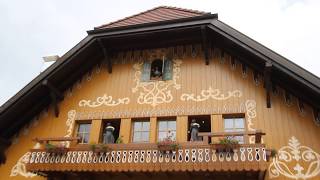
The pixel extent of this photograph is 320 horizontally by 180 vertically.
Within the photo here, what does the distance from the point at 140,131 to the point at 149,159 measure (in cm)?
222

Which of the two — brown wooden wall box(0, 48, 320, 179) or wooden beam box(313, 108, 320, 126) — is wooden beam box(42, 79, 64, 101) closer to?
brown wooden wall box(0, 48, 320, 179)

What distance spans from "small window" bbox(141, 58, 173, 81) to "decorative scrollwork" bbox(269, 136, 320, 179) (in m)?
4.84

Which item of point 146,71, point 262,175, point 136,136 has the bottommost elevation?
point 262,175

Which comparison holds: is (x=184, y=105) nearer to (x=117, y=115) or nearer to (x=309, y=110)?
(x=117, y=115)

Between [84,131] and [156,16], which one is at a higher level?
[156,16]

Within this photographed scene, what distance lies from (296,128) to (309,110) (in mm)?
756

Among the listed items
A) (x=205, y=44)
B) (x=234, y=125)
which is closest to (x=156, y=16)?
(x=205, y=44)

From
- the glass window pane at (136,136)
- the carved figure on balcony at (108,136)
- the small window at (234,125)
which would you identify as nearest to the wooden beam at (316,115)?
the small window at (234,125)

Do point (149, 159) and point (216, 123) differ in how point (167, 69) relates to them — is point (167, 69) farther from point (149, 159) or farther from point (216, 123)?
point (149, 159)

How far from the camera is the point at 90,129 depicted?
12.8m

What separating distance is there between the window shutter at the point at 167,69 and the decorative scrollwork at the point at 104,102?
1.67m

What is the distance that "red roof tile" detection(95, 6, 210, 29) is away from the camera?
13305 millimetres

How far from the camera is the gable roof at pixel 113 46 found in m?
11.5

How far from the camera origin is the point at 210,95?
12320 mm
